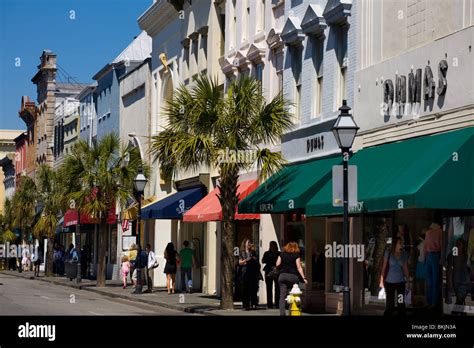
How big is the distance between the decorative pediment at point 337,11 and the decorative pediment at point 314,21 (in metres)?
0.27

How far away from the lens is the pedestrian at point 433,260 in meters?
23.0

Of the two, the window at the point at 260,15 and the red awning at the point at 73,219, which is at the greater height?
the window at the point at 260,15

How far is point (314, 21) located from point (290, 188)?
4.46 metres

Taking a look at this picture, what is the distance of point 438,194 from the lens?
68.0 ft

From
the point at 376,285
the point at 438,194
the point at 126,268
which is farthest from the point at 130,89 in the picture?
the point at 438,194

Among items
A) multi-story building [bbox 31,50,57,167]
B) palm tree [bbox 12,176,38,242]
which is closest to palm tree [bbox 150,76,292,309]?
palm tree [bbox 12,176,38,242]

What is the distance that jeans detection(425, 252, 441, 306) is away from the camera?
75.7ft

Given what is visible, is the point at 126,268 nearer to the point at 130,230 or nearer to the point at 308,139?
the point at 130,230

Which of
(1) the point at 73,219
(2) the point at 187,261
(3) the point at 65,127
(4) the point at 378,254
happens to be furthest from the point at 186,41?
(3) the point at 65,127

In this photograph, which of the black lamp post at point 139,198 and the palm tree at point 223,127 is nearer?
the palm tree at point 223,127

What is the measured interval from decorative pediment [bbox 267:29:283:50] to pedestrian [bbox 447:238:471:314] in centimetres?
1249

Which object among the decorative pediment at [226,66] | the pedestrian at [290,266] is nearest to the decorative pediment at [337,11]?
the pedestrian at [290,266]

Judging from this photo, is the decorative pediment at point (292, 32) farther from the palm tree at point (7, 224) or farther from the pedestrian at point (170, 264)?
the palm tree at point (7, 224)

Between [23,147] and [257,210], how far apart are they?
76.1 m
